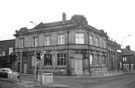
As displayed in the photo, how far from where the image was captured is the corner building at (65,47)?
35.8m

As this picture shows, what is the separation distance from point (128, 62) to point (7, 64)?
46167 mm

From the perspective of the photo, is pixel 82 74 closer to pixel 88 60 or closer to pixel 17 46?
pixel 88 60

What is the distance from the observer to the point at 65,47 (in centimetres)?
3659

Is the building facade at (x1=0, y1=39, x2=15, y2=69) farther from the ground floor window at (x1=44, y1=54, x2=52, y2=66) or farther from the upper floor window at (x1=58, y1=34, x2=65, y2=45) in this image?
the upper floor window at (x1=58, y1=34, x2=65, y2=45)

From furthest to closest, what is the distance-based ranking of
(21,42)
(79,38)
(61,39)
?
(21,42) < (61,39) < (79,38)

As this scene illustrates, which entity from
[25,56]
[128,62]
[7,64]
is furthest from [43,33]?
[128,62]

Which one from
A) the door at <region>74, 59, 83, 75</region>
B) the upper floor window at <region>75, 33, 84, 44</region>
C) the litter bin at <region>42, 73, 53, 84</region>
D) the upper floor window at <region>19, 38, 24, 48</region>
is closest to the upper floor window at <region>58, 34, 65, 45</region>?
the upper floor window at <region>75, 33, 84, 44</region>

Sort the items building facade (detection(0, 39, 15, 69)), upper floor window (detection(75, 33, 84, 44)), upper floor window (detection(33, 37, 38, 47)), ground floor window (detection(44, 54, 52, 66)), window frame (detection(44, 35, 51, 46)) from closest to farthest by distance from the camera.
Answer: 1. upper floor window (detection(75, 33, 84, 44))
2. ground floor window (detection(44, 54, 52, 66))
3. window frame (detection(44, 35, 51, 46))
4. upper floor window (detection(33, 37, 38, 47))
5. building facade (detection(0, 39, 15, 69))

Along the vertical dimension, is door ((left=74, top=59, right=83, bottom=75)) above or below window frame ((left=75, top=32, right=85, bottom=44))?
below

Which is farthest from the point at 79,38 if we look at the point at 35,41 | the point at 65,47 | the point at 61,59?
the point at 35,41

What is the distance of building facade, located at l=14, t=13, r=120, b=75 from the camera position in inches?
1411

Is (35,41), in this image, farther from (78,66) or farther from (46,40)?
(78,66)

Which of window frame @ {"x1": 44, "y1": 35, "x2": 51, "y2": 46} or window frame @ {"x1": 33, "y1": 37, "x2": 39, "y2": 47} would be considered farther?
window frame @ {"x1": 33, "y1": 37, "x2": 39, "y2": 47}

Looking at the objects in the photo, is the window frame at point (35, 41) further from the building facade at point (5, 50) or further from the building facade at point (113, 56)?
the building facade at point (113, 56)
